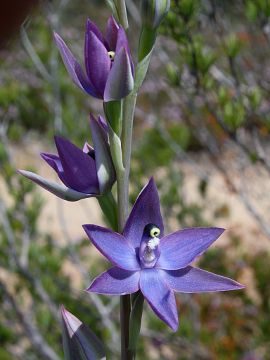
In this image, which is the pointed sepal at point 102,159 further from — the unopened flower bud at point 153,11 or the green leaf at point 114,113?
the unopened flower bud at point 153,11

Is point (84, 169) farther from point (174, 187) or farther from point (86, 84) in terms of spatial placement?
point (174, 187)

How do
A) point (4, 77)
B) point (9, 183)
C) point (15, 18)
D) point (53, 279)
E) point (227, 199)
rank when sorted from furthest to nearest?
1. point (227, 199)
2. point (4, 77)
3. point (53, 279)
4. point (9, 183)
5. point (15, 18)

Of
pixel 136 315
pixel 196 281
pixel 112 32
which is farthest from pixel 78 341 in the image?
pixel 112 32

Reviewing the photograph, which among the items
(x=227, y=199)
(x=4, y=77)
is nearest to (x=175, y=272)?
(x=4, y=77)

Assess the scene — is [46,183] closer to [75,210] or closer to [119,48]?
[119,48]

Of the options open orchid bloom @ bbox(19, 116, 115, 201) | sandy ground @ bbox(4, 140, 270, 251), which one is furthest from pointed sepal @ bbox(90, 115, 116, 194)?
sandy ground @ bbox(4, 140, 270, 251)

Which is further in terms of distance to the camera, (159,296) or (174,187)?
(174,187)
